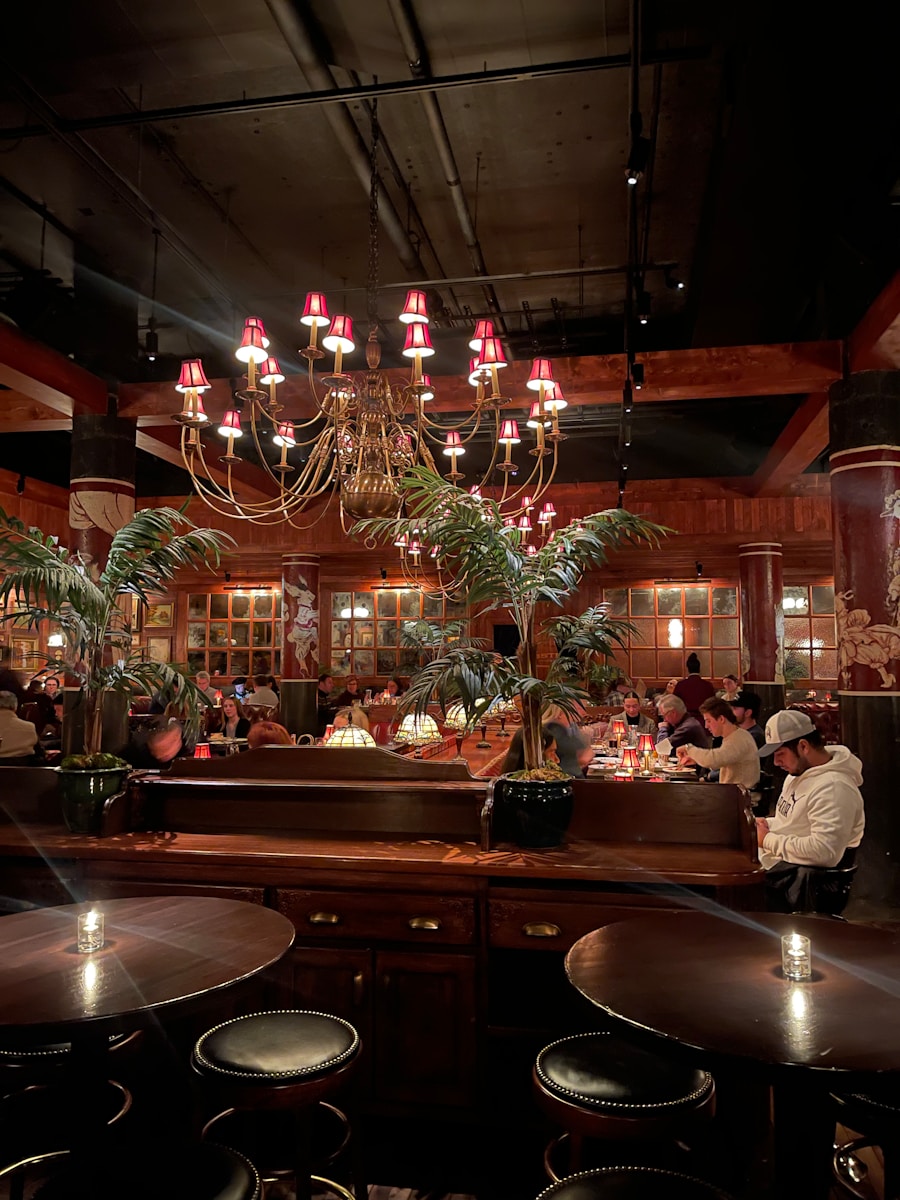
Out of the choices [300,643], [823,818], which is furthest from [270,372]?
[300,643]

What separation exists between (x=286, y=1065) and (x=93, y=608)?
2.01 meters

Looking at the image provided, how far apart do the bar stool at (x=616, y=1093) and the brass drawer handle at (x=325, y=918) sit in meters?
0.97

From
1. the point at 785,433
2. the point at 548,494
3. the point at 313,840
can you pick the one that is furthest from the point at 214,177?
the point at 548,494

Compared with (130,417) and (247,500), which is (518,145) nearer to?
(130,417)

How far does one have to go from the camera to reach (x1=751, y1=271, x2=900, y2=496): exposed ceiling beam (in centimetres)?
515

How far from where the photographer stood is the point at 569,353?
854cm

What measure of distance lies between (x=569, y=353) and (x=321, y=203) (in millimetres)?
3261

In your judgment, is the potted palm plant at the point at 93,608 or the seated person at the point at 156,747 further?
the seated person at the point at 156,747

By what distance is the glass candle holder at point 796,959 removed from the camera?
180 centimetres

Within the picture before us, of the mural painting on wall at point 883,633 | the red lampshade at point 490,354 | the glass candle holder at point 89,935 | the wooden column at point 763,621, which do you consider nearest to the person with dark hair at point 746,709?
the mural painting on wall at point 883,633

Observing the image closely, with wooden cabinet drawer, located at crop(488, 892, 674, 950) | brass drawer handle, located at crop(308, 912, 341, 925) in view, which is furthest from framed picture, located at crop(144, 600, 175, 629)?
wooden cabinet drawer, located at crop(488, 892, 674, 950)

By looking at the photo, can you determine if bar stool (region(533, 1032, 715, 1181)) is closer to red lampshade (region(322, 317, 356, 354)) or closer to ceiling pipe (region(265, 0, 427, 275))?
red lampshade (region(322, 317, 356, 354))

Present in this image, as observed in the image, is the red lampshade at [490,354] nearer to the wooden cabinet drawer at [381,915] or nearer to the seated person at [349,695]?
A: the wooden cabinet drawer at [381,915]

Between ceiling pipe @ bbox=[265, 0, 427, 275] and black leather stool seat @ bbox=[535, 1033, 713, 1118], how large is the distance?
4337 millimetres
